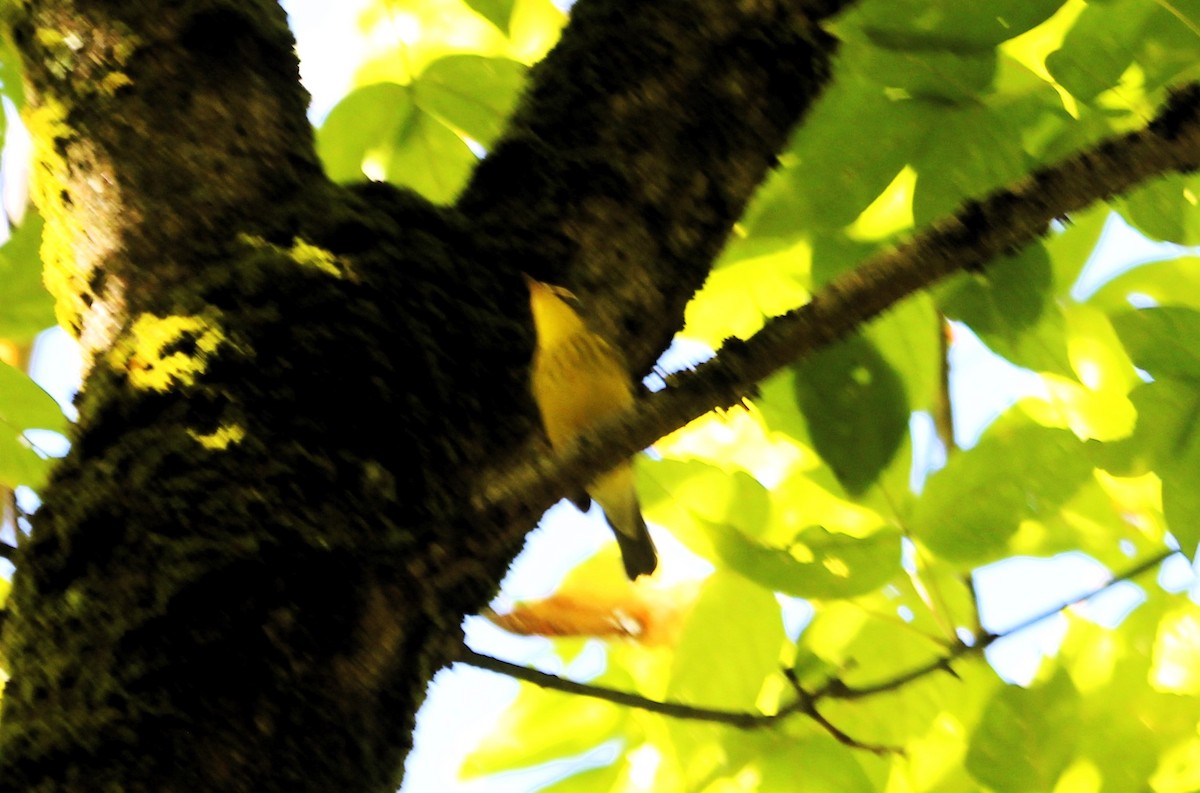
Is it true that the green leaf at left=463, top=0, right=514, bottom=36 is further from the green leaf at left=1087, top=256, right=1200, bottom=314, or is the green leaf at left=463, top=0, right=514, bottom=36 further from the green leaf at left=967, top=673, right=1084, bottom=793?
the green leaf at left=967, top=673, right=1084, bottom=793

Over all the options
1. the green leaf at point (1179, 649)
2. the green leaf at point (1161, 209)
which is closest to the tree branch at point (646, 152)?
the green leaf at point (1161, 209)

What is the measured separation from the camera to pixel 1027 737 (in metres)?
1.13

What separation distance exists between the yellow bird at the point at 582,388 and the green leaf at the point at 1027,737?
49 centimetres

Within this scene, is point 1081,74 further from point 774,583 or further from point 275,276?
point 275,276

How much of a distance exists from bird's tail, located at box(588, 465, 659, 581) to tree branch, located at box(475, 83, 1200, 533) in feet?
3.84

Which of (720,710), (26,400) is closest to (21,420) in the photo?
(26,400)

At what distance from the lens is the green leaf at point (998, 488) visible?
3.54 ft

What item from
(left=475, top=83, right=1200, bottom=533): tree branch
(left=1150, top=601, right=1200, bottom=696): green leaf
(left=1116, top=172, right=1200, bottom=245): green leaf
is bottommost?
(left=1150, top=601, right=1200, bottom=696): green leaf

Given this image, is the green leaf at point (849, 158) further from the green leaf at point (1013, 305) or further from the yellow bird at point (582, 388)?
the yellow bird at point (582, 388)

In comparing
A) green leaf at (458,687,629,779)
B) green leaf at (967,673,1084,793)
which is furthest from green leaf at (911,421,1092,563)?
green leaf at (458,687,629,779)

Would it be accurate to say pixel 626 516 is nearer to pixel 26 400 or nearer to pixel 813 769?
pixel 813 769

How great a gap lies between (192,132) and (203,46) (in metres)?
0.12

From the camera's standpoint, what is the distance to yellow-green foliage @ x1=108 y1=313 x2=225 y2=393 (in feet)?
2.86

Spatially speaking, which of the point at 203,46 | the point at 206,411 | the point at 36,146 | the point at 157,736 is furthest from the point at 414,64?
the point at 157,736
